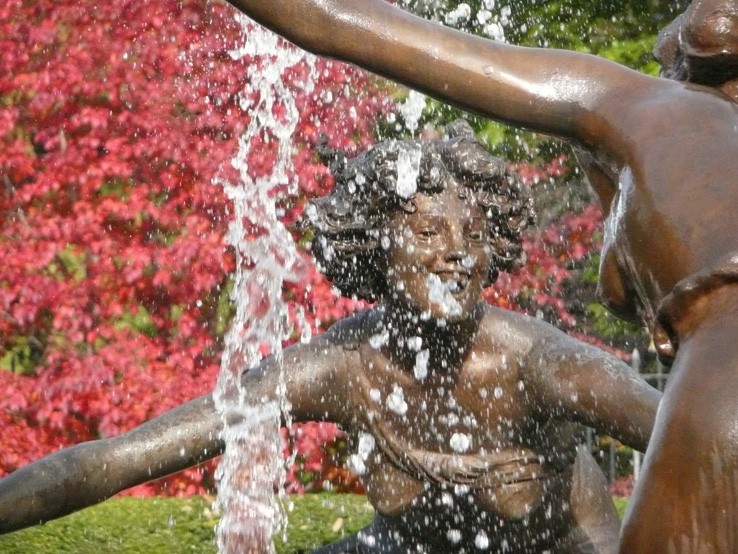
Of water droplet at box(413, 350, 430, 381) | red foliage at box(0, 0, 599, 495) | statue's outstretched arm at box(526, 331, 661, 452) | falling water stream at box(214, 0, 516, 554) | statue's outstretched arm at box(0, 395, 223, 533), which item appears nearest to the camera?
statue's outstretched arm at box(526, 331, 661, 452)

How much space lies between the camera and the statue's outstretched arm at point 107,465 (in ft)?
11.6

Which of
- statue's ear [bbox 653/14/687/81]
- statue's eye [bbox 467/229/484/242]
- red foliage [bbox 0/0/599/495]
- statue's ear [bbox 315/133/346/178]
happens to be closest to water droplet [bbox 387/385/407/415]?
statue's eye [bbox 467/229/484/242]

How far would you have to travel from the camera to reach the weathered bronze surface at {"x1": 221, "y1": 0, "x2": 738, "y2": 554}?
142cm

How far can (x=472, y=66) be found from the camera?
6.18ft

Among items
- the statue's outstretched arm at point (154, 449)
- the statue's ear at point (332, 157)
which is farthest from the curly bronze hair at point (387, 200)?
the statue's outstretched arm at point (154, 449)

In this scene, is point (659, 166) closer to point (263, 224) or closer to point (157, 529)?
point (157, 529)

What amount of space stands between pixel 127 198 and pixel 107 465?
4298mm

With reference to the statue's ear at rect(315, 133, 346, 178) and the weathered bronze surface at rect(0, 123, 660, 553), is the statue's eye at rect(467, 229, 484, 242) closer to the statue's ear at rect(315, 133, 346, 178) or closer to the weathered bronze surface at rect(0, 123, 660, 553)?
the weathered bronze surface at rect(0, 123, 660, 553)

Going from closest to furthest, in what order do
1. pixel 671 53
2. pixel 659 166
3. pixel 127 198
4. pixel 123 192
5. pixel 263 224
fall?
pixel 659 166 → pixel 671 53 → pixel 127 198 → pixel 123 192 → pixel 263 224

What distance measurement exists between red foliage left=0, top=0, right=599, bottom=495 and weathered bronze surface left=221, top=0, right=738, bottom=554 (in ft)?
19.1

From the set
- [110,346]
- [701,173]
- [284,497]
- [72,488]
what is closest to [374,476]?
[72,488]

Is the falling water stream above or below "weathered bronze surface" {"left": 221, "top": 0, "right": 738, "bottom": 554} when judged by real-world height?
below

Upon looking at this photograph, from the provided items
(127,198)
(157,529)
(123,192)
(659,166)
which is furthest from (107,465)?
(123,192)

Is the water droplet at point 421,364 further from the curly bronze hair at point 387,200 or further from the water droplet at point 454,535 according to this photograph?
the water droplet at point 454,535
